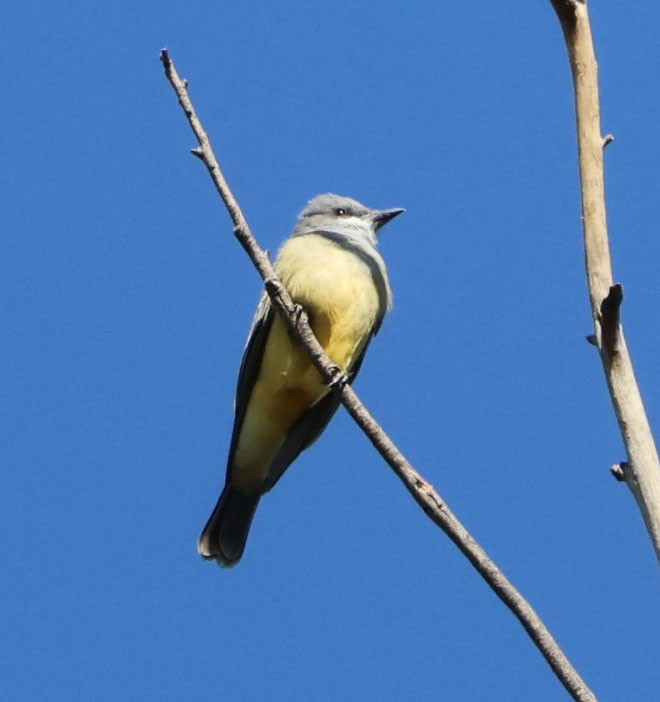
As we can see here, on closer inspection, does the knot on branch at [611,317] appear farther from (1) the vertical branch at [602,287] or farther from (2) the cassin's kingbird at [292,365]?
(2) the cassin's kingbird at [292,365]

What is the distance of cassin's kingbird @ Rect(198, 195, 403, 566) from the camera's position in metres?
7.81

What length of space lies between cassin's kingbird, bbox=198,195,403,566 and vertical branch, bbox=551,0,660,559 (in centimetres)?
350

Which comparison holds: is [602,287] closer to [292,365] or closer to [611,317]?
[611,317]

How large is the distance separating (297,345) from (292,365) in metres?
0.23

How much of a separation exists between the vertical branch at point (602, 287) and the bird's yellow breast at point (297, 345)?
3443mm

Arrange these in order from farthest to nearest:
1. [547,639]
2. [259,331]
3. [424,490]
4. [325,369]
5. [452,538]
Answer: [259,331], [325,369], [424,490], [452,538], [547,639]

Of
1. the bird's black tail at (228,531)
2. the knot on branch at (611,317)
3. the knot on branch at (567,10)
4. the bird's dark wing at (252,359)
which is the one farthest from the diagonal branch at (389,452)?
the bird's black tail at (228,531)

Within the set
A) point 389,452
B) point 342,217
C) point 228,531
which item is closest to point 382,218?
point 342,217

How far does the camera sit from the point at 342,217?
30.1 ft

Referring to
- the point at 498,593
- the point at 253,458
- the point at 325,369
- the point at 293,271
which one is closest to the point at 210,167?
the point at 325,369

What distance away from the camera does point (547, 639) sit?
3.61m

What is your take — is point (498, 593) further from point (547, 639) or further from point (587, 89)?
point (587, 89)

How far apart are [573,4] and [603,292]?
1029mm

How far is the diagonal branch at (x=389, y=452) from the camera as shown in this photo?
360 cm
